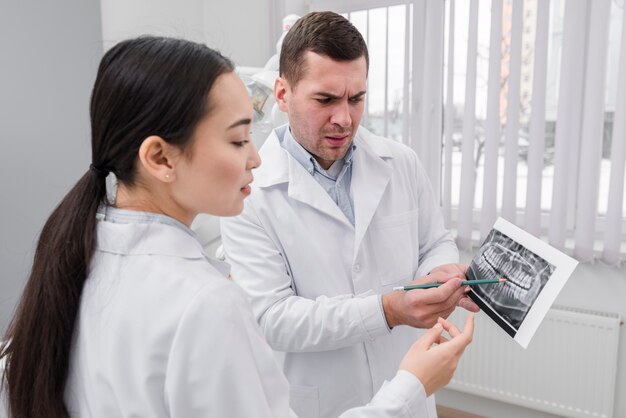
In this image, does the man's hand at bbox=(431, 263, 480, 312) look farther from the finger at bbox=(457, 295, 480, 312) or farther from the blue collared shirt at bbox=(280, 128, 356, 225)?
the blue collared shirt at bbox=(280, 128, 356, 225)

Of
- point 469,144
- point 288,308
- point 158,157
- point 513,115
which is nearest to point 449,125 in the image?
point 469,144

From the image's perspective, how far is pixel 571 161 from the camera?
193cm

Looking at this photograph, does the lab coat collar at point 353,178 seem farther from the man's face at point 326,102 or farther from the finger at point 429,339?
the finger at point 429,339

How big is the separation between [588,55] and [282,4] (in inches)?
52.0

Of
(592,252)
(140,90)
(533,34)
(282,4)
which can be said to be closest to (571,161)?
(592,252)

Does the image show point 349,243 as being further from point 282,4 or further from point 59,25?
point 282,4

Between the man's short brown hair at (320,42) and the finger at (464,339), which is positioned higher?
the man's short brown hair at (320,42)

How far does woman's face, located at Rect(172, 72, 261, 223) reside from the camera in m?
0.62

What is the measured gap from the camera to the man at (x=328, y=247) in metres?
1.10

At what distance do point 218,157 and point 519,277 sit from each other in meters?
0.73

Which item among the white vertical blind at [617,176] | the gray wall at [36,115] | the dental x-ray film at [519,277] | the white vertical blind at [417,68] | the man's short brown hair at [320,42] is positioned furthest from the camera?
the white vertical blind at [417,68]

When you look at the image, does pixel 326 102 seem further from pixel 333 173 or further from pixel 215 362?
pixel 215 362

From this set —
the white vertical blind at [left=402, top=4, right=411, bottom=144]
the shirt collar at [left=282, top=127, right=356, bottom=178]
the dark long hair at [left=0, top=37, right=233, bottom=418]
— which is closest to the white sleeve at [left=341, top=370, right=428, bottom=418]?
the dark long hair at [left=0, top=37, right=233, bottom=418]

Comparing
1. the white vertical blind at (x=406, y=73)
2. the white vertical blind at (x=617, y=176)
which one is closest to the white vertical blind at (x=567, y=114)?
the white vertical blind at (x=617, y=176)
